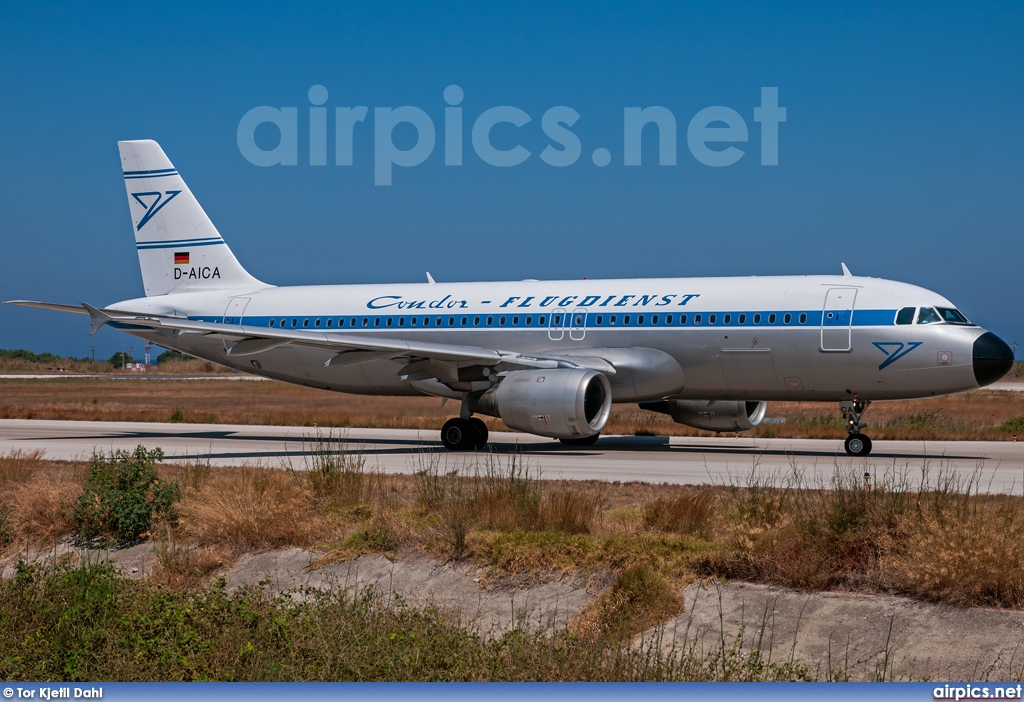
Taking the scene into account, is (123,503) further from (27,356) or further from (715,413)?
(27,356)

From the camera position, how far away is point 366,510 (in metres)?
13.0

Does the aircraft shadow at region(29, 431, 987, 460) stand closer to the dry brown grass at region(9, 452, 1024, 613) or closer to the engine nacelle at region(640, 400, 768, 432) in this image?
the engine nacelle at region(640, 400, 768, 432)

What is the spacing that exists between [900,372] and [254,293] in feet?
53.3

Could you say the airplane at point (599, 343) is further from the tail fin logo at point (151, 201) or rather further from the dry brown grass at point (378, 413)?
the dry brown grass at point (378, 413)

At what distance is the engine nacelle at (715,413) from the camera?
25922 mm

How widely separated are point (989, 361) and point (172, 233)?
2071cm

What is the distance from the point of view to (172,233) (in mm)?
30047

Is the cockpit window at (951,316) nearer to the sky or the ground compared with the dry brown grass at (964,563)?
nearer to the sky

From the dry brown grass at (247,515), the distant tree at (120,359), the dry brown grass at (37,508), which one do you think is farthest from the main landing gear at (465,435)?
the distant tree at (120,359)

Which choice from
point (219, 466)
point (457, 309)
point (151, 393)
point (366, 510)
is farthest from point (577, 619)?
point (151, 393)

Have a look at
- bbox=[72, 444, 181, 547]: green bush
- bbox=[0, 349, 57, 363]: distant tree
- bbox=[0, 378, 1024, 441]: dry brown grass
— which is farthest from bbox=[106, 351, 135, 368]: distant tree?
bbox=[72, 444, 181, 547]: green bush

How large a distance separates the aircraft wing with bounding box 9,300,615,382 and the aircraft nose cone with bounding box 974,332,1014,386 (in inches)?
281

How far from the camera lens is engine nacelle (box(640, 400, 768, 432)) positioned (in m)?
25.9

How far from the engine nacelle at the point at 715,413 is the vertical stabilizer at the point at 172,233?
11461mm
